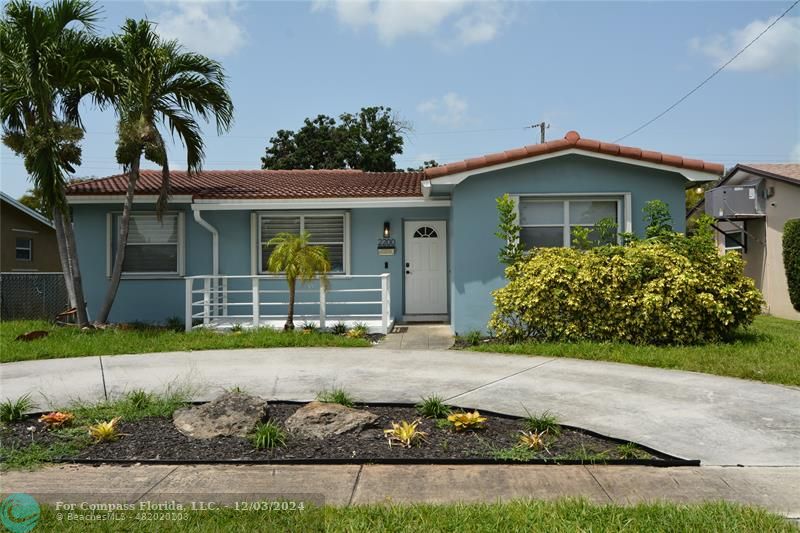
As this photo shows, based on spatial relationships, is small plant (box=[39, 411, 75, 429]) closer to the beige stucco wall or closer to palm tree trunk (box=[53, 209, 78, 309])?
palm tree trunk (box=[53, 209, 78, 309])

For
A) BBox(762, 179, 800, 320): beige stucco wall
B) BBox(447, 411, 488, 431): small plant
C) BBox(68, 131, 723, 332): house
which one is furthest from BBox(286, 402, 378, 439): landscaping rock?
BBox(762, 179, 800, 320): beige stucco wall

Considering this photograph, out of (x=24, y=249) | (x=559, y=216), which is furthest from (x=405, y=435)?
(x=24, y=249)

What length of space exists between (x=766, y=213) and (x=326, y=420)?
15776mm

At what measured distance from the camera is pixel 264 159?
40.2m

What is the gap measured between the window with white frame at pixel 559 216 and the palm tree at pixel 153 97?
6.06 meters

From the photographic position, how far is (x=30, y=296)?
1436 centimetres

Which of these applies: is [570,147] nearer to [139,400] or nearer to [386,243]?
[386,243]

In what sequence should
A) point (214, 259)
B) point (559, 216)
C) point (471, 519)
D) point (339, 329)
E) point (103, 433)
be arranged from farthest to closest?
point (214, 259), point (559, 216), point (339, 329), point (103, 433), point (471, 519)

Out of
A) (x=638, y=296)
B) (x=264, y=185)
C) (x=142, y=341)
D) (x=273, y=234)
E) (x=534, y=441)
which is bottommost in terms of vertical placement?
(x=534, y=441)

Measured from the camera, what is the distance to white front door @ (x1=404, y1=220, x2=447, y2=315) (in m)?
13.2

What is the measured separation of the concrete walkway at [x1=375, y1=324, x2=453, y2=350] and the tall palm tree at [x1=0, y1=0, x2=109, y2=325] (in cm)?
582

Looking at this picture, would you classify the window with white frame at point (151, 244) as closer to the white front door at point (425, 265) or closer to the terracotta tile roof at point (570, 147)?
the white front door at point (425, 265)

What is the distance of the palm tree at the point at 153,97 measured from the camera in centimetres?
1084

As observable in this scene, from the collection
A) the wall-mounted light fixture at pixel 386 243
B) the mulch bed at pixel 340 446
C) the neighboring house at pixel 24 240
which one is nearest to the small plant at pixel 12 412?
the mulch bed at pixel 340 446
